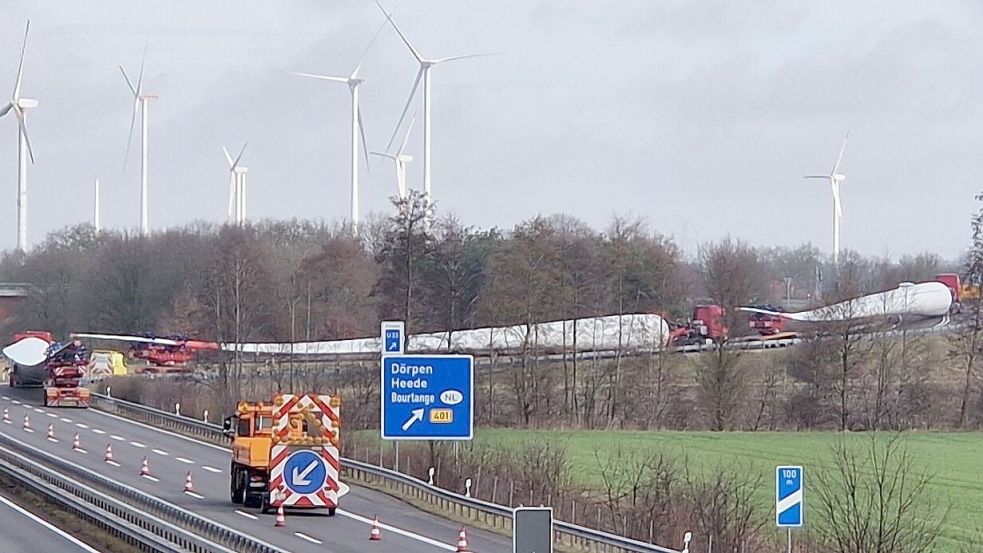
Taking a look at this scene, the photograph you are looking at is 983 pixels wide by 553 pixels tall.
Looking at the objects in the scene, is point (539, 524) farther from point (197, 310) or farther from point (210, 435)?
point (197, 310)

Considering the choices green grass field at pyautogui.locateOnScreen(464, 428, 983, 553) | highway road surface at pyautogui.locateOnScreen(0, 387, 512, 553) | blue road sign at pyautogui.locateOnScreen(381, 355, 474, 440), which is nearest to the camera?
blue road sign at pyautogui.locateOnScreen(381, 355, 474, 440)

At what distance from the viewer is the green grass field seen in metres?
47.6

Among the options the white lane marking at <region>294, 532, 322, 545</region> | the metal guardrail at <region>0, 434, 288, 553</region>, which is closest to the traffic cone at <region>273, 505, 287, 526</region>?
the white lane marking at <region>294, 532, 322, 545</region>

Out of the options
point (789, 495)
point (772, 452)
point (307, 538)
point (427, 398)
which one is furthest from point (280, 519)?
point (772, 452)

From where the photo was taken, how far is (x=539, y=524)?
11859 millimetres

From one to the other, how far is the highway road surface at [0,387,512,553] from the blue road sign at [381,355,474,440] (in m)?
3.16

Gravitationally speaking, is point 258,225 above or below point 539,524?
above

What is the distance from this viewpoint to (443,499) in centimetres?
3975

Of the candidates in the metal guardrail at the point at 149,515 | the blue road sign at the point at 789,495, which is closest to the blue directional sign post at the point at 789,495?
the blue road sign at the point at 789,495

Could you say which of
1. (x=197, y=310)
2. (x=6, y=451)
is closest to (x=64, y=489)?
(x=6, y=451)

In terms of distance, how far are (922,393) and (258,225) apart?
8625cm

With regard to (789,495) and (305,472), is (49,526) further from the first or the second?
(789,495)

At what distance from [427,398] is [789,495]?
7.21m

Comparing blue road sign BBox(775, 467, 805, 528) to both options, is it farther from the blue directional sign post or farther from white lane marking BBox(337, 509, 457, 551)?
white lane marking BBox(337, 509, 457, 551)
